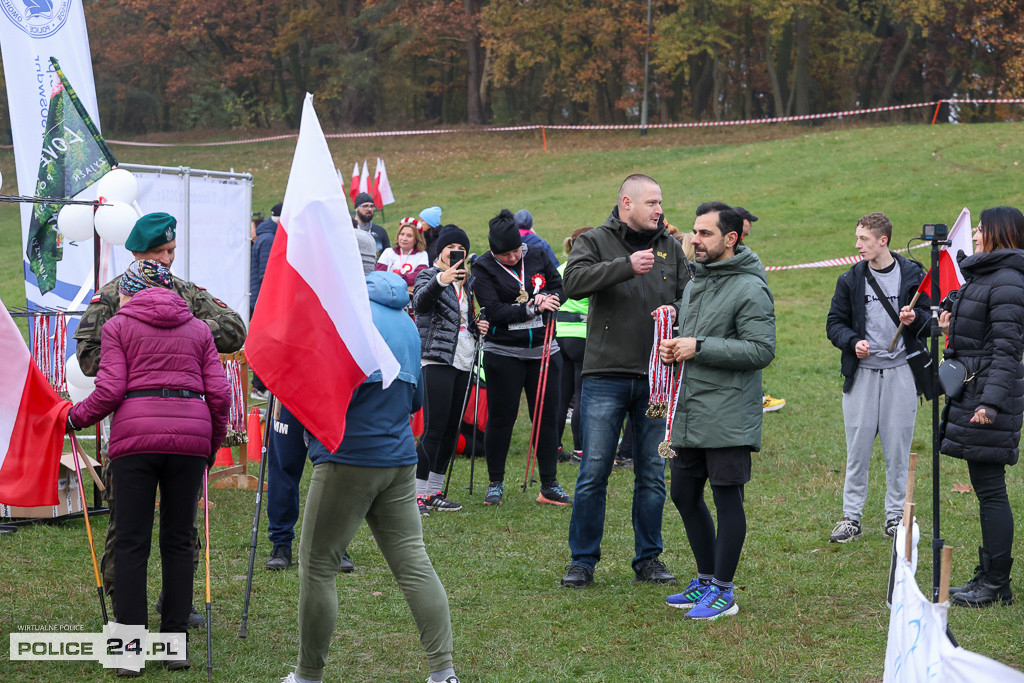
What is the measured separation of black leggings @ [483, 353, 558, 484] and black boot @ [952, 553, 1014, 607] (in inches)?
126

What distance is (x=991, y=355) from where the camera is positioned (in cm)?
529

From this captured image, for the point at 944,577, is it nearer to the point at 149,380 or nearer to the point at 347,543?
the point at 347,543

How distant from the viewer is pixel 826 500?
7672 millimetres

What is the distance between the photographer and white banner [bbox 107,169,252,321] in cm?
1094

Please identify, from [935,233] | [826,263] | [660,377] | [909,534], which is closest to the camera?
[909,534]

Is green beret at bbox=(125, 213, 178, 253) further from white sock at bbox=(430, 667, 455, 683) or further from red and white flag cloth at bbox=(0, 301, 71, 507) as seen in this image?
white sock at bbox=(430, 667, 455, 683)

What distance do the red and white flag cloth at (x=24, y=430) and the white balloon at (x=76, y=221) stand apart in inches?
71.4

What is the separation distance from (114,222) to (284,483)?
5.79 feet

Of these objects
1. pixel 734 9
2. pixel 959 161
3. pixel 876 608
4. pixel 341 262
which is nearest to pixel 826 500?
pixel 876 608

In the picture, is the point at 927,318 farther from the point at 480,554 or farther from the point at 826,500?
the point at 480,554

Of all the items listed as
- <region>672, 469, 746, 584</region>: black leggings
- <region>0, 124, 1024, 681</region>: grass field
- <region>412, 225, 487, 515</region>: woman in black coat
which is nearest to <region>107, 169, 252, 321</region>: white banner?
<region>0, 124, 1024, 681</region>: grass field

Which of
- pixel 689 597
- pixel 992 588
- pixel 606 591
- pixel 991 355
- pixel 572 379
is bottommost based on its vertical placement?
pixel 606 591

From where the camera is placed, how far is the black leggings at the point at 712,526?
5.16 meters

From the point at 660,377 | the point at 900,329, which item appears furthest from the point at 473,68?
the point at 660,377
